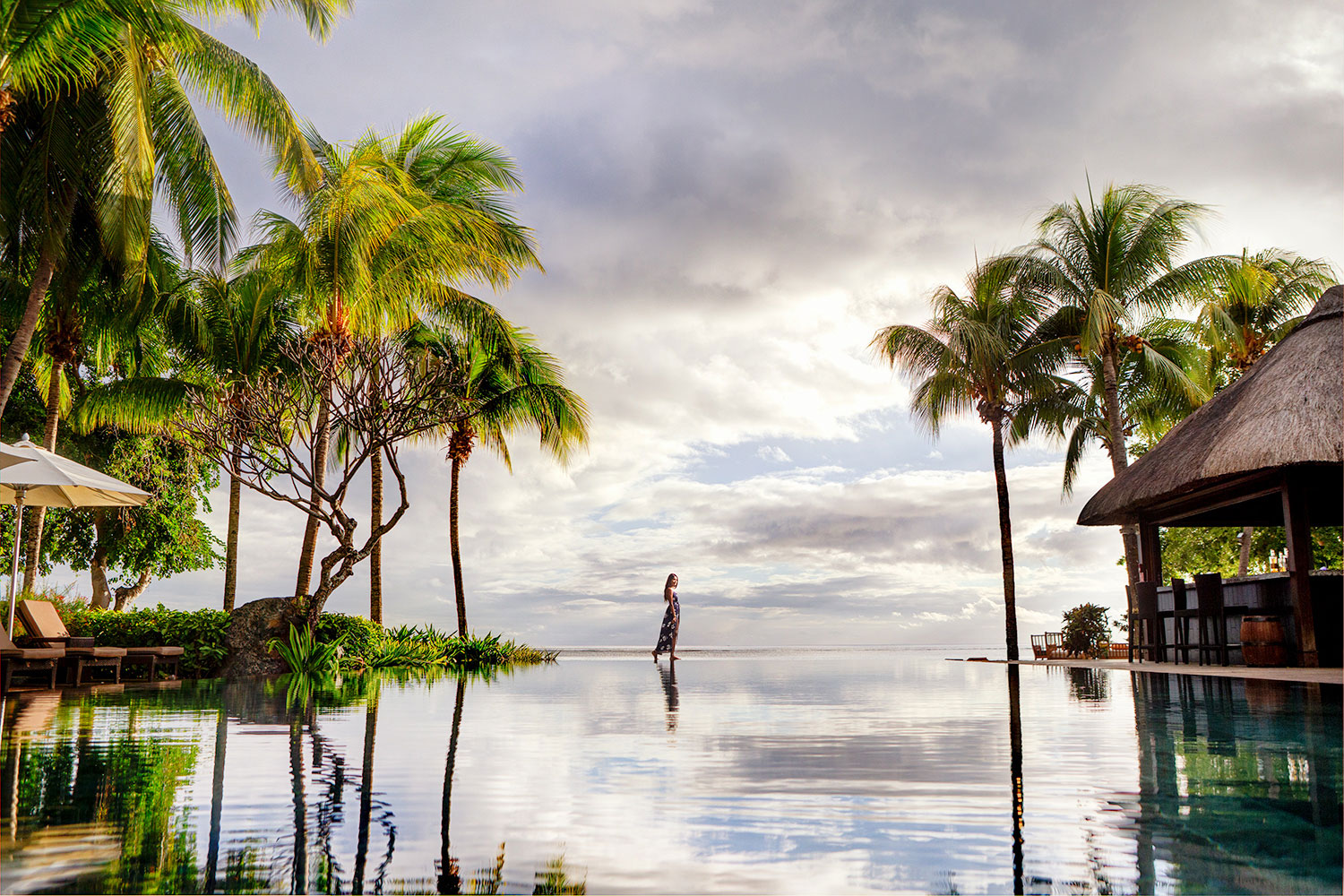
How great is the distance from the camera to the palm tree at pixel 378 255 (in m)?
14.0

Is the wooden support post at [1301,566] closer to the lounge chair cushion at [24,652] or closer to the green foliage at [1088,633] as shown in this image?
the green foliage at [1088,633]

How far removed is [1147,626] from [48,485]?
1482 centimetres

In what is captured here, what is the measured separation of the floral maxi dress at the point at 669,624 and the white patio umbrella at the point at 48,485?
8633 millimetres

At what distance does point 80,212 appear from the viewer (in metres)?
13.8

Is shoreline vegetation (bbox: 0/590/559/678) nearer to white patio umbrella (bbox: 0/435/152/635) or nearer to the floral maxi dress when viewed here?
white patio umbrella (bbox: 0/435/152/635)

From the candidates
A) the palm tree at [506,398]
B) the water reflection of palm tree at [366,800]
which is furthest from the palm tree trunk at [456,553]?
the water reflection of palm tree at [366,800]

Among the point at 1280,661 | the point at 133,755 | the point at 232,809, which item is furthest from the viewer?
the point at 1280,661

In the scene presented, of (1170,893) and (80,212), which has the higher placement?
(80,212)

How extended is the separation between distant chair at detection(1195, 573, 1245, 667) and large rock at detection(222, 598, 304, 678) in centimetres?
1233

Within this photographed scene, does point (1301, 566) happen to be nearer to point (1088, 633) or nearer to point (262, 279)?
point (1088, 633)

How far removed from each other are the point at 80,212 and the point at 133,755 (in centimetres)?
1219

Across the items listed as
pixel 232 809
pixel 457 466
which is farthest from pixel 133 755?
pixel 457 466

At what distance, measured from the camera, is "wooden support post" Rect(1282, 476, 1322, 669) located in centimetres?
1139

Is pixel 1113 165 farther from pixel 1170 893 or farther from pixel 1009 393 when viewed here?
pixel 1170 893
